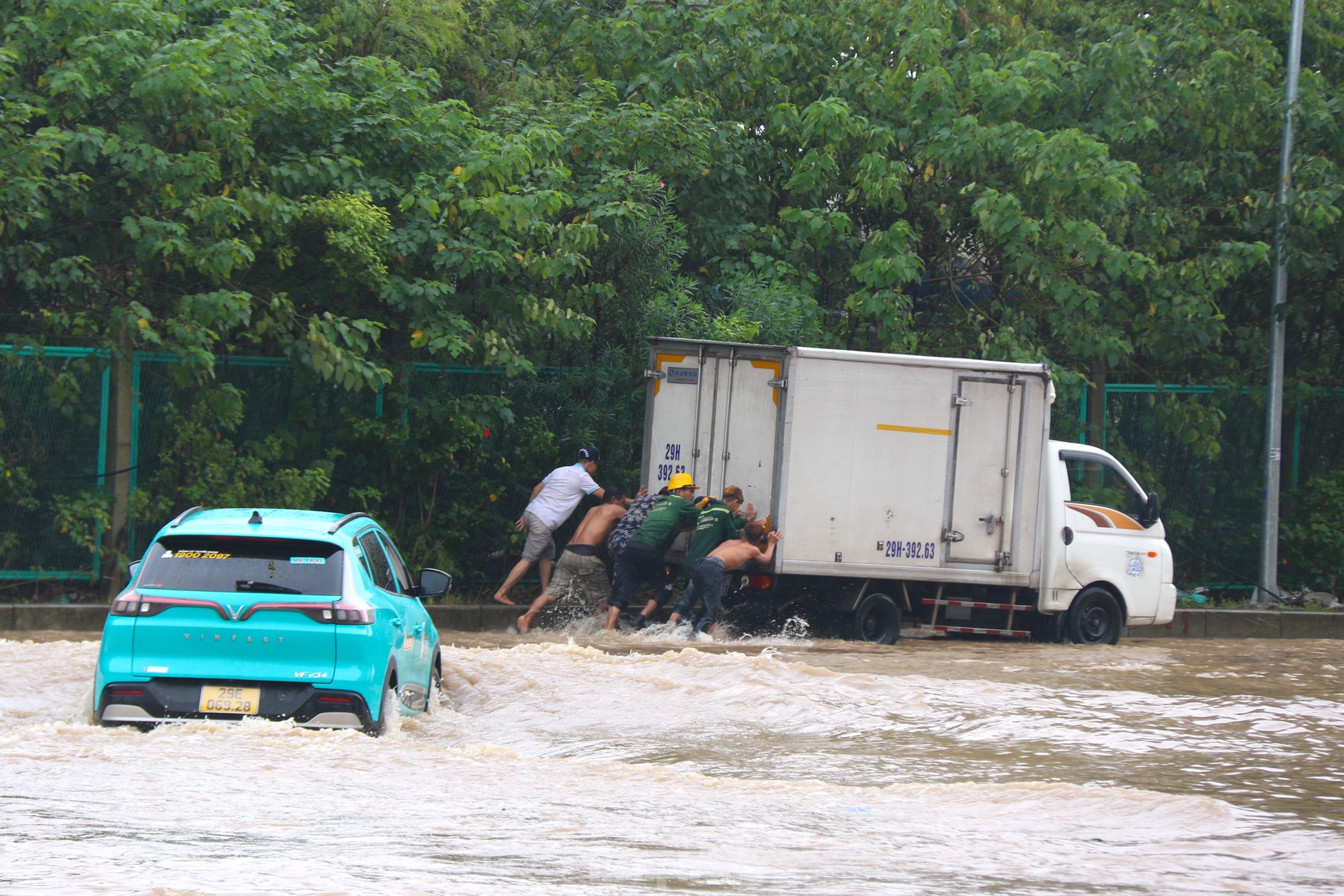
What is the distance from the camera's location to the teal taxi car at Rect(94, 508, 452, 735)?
6.83m

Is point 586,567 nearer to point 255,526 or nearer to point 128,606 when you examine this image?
point 255,526

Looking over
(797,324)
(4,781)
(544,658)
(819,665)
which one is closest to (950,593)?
(819,665)

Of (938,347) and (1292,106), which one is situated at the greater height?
(1292,106)

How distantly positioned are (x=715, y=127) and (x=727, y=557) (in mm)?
5802

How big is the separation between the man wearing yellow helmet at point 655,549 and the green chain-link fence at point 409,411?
6.59ft

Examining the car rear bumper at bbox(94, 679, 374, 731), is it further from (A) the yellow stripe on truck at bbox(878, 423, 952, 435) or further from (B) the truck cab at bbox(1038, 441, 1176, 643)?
(B) the truck cab at bbox(1038, 441, 1176, 643)

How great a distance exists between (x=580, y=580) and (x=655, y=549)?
3.70 feet

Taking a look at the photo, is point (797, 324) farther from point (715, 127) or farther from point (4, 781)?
point (4, 781)

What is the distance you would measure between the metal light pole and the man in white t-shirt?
7872 millimetres

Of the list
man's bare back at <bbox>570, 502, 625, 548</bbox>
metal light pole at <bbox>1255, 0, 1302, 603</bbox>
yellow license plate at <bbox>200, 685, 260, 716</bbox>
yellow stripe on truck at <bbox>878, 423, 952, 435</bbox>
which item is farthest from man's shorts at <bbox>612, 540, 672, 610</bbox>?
metal light pole at <bbox>1255, 0, 1302, 603</bbox>

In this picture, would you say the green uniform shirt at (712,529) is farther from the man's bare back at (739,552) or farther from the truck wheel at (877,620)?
the truck wheel at (877,620)

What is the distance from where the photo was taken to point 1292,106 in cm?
1574

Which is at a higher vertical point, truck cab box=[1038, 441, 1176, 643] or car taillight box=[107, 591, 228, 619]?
truck cab box=[1038, 441, 1176, 643]

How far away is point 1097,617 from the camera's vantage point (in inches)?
544
